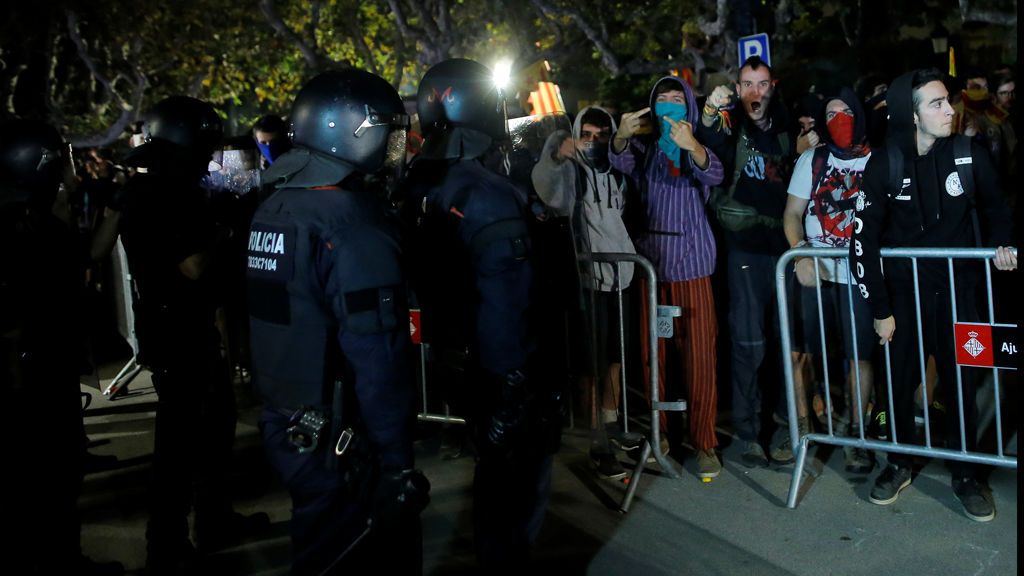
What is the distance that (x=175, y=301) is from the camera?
15.3 ft

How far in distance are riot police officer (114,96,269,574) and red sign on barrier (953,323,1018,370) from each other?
145 inches

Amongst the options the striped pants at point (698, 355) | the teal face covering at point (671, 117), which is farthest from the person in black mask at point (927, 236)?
the teal face covering at point (671, 117)

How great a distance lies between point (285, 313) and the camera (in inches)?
125

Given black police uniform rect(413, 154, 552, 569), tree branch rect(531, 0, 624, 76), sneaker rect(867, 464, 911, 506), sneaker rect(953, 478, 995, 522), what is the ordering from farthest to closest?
tree branch rect(531, 0, 624, 76) < sneaker rect(867, 464, 911, 506) < sneaker rect(953, 478, 995, 522) < black police uniform rect(413, 154, 552, 569)

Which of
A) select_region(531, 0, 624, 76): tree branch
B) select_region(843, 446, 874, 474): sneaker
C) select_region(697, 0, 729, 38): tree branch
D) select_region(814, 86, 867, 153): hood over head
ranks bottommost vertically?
select_region(843, 446, 874, 474): sneaker

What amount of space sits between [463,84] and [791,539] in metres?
2.73

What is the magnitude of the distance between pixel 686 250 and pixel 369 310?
319 cm

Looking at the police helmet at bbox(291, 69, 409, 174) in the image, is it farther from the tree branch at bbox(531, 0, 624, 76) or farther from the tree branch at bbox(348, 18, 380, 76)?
the tree branch at bbox(348, 18, 380, 76)

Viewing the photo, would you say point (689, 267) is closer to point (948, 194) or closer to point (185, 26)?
point (948, 194)

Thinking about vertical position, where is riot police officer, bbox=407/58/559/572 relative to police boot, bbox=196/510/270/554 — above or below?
above

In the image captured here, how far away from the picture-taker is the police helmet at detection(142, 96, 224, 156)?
4.69 meters

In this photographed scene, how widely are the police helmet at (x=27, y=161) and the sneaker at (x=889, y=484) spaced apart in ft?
14.5

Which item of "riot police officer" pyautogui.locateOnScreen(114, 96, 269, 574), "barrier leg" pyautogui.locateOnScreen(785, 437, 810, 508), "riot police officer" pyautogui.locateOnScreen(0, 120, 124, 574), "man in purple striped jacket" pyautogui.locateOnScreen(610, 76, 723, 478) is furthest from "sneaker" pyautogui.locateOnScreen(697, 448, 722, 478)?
"riot police officer" pyautogui.locateOnScreen(0, 120, 124, 574)

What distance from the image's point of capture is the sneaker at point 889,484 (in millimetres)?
5137
